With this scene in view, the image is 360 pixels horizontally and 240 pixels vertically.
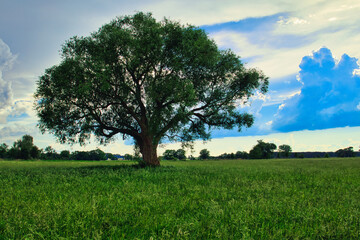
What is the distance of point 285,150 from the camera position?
161500 mm

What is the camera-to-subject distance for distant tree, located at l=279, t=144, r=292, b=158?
15416 cm

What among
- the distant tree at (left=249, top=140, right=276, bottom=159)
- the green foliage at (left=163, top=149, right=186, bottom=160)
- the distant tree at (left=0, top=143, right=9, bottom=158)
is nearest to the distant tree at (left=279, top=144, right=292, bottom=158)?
the distant tree at (left=249, top=140, right=276, bottom=159)

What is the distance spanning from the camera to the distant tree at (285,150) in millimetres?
154163

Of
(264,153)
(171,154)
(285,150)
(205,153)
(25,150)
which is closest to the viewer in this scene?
(171,154)

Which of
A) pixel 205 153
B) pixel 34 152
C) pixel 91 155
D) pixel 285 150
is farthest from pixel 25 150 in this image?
pixel 285 150

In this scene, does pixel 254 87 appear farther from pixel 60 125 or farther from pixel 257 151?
pixel 257 151

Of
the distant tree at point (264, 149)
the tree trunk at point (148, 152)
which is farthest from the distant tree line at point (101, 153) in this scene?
the tree trunk at point (148, 152)

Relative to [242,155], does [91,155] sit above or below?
above

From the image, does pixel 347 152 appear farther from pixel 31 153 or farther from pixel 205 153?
pixel 31 153

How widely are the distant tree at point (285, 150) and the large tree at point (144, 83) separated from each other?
143739 mm

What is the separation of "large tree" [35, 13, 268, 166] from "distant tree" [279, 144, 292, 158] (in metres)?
144

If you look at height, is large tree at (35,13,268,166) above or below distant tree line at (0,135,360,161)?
above

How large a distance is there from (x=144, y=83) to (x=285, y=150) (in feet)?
520

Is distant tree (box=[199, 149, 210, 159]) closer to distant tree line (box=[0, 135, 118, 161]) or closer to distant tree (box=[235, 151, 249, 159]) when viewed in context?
distant tree (box=[235, 151, 249, 159])
